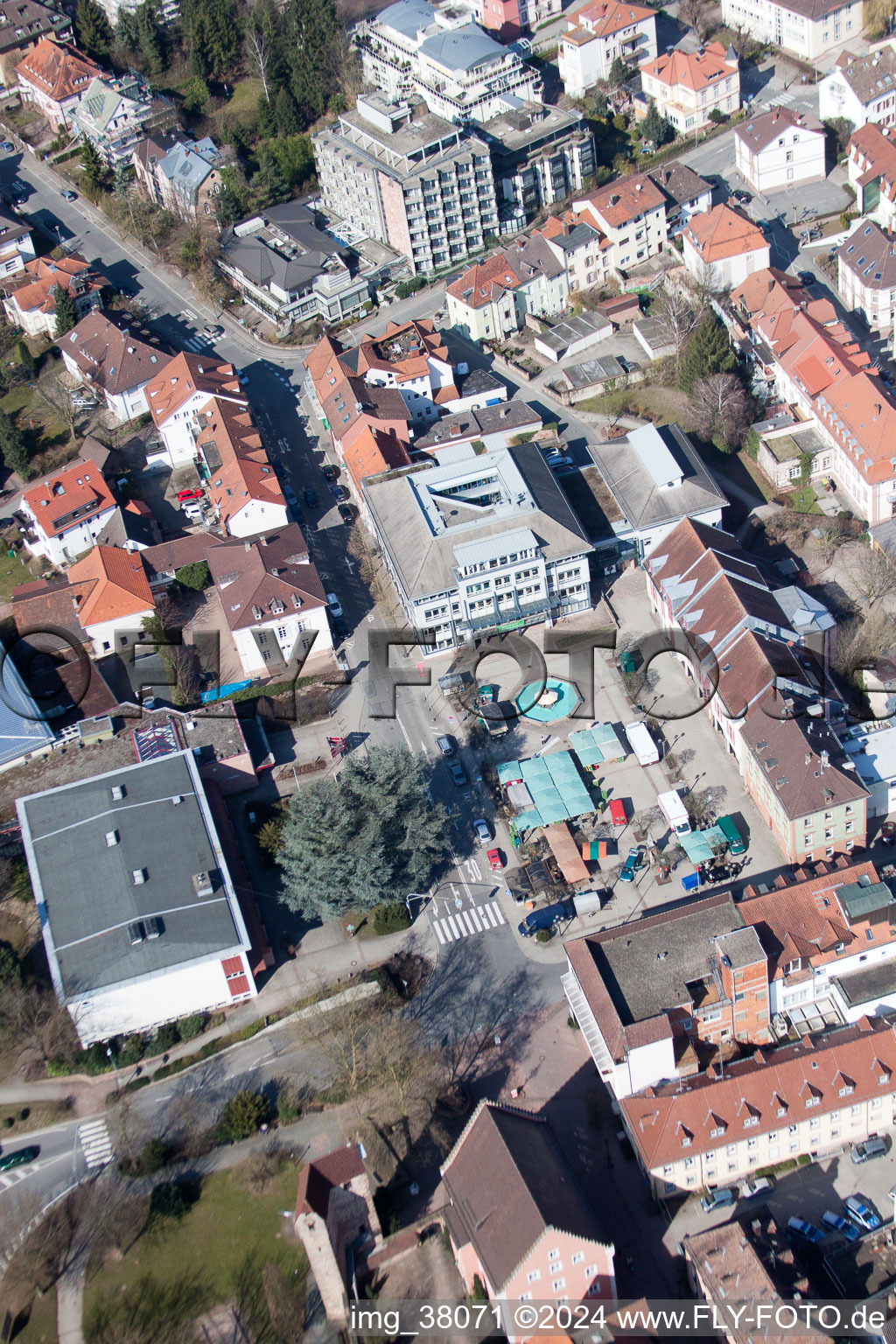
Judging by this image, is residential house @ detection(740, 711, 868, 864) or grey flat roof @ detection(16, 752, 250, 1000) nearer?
grey flat roof @ detection(16, 752, 250, 1000)

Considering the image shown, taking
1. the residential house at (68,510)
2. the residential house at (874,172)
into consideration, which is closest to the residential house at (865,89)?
the residential house at (874,172)

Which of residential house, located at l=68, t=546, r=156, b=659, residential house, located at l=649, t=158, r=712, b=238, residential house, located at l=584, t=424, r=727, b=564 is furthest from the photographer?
residential house, located at l=649, t=158, r=712, b=238

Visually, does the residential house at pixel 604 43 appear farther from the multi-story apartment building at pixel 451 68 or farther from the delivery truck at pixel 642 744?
the delivery truck at pixel 642 744

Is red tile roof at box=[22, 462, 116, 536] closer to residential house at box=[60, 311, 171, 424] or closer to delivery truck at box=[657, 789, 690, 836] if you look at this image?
residential house at box=[60, 311, 171, 424]

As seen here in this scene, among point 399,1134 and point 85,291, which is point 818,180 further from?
point 399,1134

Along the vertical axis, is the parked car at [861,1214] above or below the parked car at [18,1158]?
below

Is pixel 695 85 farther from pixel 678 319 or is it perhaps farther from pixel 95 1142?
pixel 95 1142

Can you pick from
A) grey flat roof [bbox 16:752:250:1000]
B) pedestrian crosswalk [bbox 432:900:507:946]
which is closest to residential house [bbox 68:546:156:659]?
grey flat roof [bbox 16:752:250:1000]
